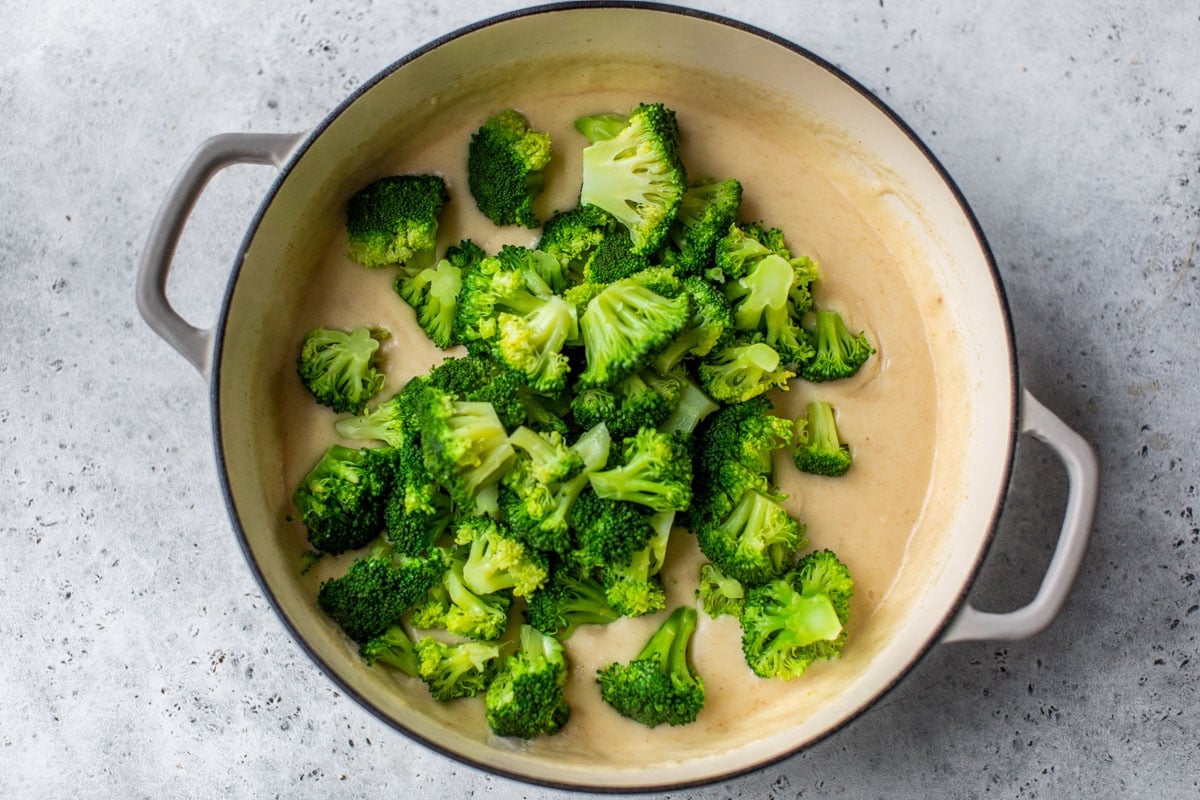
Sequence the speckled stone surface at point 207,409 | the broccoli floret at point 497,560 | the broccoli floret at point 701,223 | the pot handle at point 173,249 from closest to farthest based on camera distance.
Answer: the pot handle at point 173,249 < the broccoli floret at point 497,560 < the broccoli floret at point 701,223 < the speckled stone surface at point 207,409

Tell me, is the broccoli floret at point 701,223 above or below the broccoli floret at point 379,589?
Result: above

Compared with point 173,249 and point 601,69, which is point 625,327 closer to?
point 601,69

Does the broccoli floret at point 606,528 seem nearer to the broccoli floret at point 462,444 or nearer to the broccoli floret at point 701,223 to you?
the broccoli floret at point 462,444

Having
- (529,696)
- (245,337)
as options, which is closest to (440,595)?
(529,696)

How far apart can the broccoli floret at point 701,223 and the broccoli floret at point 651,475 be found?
421 mm

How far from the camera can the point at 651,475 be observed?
205 cm

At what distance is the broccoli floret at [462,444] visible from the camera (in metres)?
2.01

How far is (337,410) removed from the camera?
2.28 m

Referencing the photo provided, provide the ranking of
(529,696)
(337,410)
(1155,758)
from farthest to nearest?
(1155,758) → (337,410) → (529,696)

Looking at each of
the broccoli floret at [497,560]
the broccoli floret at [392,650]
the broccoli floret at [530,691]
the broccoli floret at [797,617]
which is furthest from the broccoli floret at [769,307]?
the broccoli floret at [392,650]

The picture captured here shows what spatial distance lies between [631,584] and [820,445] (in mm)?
544

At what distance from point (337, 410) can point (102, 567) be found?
2.45 ft

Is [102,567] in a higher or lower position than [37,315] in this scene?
lower

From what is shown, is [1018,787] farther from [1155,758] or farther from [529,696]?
[529,696]
